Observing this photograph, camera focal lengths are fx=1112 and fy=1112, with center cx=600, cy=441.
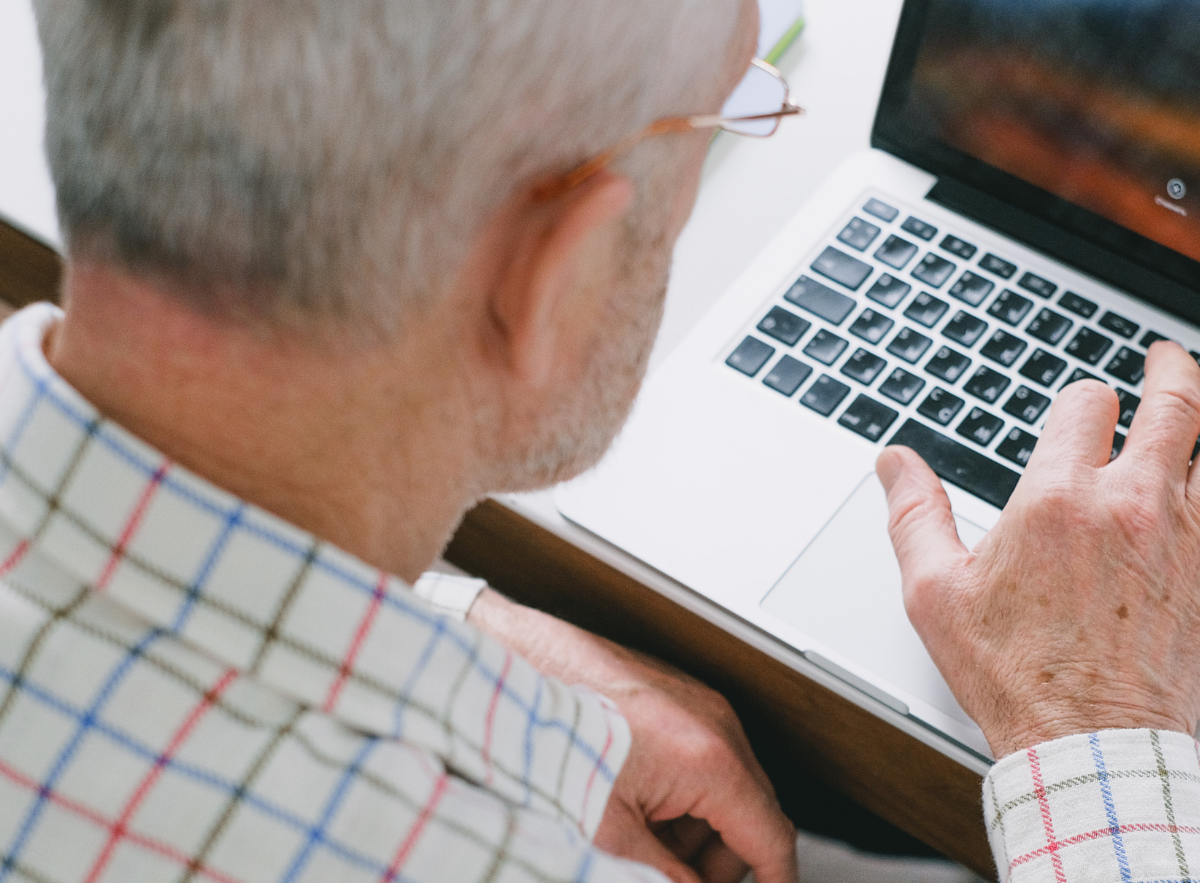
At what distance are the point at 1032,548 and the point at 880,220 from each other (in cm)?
30

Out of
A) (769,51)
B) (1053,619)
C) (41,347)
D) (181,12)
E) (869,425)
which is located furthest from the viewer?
(769,51)

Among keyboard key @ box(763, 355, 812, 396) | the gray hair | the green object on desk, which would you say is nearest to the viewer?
the gray hair

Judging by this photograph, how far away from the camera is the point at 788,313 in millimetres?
784

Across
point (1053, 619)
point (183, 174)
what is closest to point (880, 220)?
point (1053, 619)

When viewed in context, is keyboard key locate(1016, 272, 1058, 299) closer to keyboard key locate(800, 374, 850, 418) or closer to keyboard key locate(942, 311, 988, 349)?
keyboard key locate(942, 311, 988, 349)

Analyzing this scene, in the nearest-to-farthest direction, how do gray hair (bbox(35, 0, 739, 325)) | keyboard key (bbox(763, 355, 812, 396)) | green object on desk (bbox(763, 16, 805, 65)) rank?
gray hair (bbox(35, 0, 739, 325)) → keyboard key (bbox(763, 355, 812, 396)) → green object on desk (bbox(763, 16, 805, 65))

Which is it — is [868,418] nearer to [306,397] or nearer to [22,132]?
[306,397]

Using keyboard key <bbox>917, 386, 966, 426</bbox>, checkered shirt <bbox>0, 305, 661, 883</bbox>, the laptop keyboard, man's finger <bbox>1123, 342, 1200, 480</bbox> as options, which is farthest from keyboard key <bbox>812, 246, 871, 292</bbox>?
checkered shirt <bbox>0, 305, 661, 883</bbox>

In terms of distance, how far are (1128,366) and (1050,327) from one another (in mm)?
56

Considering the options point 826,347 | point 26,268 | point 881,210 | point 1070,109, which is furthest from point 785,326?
point 26,268

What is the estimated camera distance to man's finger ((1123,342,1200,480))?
2.16 ft

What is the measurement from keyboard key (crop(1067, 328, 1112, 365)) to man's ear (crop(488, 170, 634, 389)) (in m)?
0.43

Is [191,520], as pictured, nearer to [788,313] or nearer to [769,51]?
[788,313]

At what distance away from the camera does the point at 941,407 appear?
733 mm
